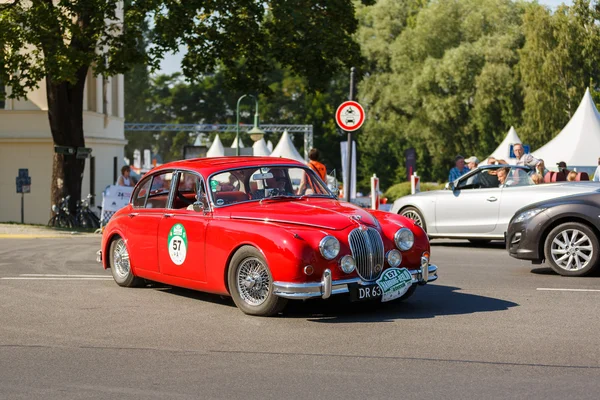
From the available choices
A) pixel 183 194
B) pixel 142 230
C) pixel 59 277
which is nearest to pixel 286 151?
pixel 59 277

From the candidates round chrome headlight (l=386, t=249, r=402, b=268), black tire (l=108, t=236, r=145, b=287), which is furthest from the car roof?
round chrome headlight (l=386, t=249, r=402, b=268)

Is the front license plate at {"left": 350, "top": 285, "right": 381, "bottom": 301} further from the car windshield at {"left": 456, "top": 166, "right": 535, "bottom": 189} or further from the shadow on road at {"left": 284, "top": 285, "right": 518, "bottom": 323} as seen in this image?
the car windshield at {"left": 456, "top": 166, "right": 535, "bottom": 189}

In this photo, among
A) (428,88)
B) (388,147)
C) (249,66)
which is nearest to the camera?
(249,66)

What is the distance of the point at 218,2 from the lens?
26.8 m

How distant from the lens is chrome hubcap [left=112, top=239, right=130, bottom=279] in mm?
12391

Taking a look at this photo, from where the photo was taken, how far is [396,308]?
10.5m

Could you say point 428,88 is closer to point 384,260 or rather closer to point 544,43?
point 544,43

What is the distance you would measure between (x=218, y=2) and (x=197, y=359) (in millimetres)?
20034

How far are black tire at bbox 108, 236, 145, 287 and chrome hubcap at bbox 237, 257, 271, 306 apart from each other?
2.50 m

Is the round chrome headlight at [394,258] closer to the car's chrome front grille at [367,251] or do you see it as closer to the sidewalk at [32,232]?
the car's chrome front grille at [367,251]

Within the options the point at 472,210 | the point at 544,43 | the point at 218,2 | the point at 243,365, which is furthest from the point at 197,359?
the point at 544,43

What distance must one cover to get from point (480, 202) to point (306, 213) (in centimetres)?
862

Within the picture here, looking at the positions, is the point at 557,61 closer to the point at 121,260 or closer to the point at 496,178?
the point at 496,178

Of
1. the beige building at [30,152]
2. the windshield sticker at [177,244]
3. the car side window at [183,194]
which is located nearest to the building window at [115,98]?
the beige building at [30,152]
